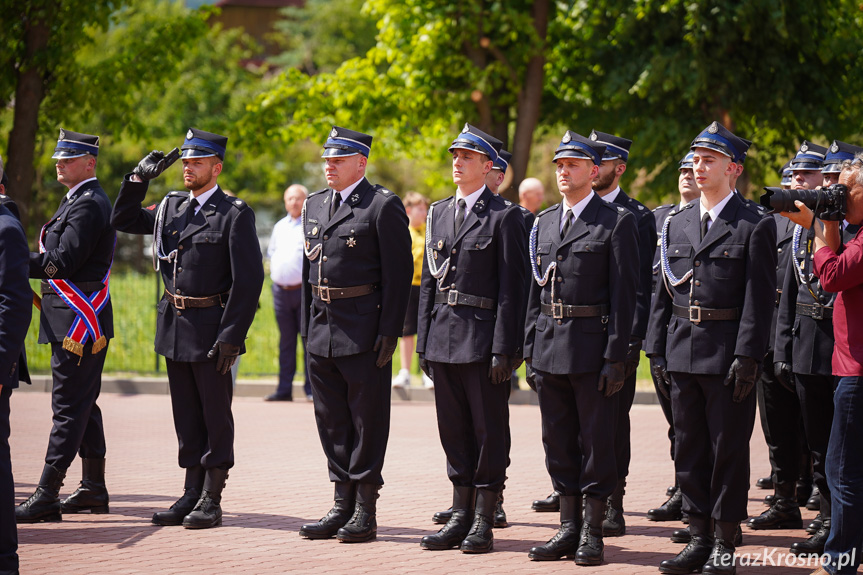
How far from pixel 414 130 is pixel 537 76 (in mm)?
5247

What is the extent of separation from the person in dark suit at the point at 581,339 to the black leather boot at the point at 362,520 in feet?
3.57

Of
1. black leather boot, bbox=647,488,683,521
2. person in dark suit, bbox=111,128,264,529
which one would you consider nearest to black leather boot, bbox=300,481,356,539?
person in dark suit, bbox=111,128,264,529

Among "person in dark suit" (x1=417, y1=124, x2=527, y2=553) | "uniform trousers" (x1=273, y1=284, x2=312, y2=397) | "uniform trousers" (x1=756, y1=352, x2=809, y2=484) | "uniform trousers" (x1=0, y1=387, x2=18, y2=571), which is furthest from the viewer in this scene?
"uniform trousers" (x1=273, y1=284, x2=312, y2=397)

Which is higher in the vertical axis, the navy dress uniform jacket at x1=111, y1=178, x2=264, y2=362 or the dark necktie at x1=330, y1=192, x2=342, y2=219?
the dark necktie at x1=330, y1=192, x2=342, y2=219

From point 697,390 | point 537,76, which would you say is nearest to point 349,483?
point 697,390

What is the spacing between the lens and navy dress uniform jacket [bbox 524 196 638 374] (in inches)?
263

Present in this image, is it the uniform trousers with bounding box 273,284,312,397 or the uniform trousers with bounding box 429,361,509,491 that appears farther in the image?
the uniform trousers with bounding box 273,284,312,397

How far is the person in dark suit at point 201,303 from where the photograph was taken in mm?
7484

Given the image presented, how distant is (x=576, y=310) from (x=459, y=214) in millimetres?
1066

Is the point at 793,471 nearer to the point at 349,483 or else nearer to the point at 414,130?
the point at 349,483

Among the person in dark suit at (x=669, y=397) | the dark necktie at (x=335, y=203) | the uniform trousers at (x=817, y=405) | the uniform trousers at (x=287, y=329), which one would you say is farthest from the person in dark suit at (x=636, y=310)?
the uniform trousers at (x=287, y=329)

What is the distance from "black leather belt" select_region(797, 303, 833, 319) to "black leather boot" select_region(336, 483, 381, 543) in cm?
287

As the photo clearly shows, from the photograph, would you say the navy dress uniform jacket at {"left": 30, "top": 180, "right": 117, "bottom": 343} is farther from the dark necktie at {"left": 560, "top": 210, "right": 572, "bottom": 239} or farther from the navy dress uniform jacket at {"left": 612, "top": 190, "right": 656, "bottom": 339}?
the navy dress uniform jacket at {"left": 612, "top": 190, "right": 656, "bottom": 339}

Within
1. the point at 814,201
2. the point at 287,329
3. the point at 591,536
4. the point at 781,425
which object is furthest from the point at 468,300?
the point at 287,329
